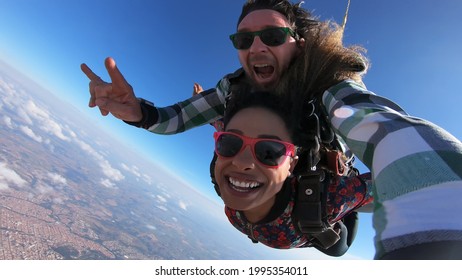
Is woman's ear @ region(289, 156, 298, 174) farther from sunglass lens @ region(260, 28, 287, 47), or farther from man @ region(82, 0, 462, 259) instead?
sunglass lens @ region(260, 28, 287, 47)

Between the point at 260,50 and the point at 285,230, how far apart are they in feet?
4.77

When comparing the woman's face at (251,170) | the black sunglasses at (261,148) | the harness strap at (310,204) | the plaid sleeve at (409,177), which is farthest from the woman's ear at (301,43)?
the plaid sleeve at (409,177)

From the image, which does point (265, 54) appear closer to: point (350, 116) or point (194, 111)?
point (194, 111)

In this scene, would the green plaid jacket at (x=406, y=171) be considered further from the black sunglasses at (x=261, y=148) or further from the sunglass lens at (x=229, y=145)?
the sunglass lens at (x=229, y=145)

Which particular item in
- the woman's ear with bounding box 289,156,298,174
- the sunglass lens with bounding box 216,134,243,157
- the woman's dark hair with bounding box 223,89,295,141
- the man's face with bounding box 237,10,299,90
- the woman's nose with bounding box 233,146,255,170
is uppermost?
the man's face with bounding box 237,10,299,90

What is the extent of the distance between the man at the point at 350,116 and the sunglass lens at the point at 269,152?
0.37m

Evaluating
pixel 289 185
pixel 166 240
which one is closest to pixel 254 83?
pixel 289 185

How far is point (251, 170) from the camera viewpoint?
1.67 meters

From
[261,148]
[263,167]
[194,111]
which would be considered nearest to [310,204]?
[263,167]

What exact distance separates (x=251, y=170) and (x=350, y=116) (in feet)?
2.49

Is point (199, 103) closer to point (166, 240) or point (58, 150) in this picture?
point (166, 240)

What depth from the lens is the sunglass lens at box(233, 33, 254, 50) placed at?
219 cm

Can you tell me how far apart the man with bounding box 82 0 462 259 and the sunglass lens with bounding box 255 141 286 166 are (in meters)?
0.37

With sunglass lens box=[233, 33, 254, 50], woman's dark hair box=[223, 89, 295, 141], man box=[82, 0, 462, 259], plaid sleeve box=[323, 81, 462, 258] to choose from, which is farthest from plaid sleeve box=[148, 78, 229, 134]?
plaid sleeve box=[323, 81, 462, 258]
